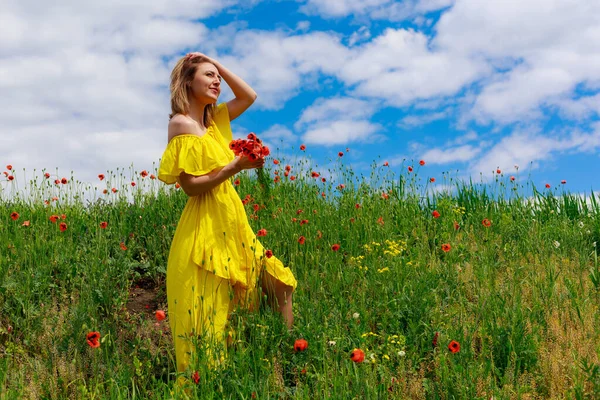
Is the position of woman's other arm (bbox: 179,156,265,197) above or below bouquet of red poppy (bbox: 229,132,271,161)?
below

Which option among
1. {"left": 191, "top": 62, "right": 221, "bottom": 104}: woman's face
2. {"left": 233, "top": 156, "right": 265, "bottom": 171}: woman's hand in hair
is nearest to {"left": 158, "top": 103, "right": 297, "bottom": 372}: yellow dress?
{"left": 233, "top": 156, "right": 265, "bottom": 171}: woman's hand in hair

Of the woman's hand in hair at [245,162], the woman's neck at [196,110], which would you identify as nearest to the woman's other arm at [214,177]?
the woman's hand in hair at [245,162]

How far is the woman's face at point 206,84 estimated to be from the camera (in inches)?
158

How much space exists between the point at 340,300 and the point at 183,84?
1922 millimetres

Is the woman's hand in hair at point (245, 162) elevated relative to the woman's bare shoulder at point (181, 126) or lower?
lower

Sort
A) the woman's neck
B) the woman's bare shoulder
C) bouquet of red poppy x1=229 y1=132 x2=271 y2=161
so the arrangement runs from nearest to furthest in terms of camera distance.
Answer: bouquet of red poppy x1=229 y1=132 x2=271 y2=161, the woman's bare shoulder, the woman's neck

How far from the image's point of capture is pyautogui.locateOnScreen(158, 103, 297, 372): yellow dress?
3.76m

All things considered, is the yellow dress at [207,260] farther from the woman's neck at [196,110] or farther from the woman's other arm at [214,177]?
the woman's neck at [196,110]

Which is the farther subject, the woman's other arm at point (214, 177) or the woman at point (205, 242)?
the woman at point (205, 242)

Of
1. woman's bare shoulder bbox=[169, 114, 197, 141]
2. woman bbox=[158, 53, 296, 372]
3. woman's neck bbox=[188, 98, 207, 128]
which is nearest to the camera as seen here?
woman bbox=[158, 53, 296, 372]

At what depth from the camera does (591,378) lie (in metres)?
3.41

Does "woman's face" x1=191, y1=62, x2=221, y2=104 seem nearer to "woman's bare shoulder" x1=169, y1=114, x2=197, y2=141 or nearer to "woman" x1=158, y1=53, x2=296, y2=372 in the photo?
"woman" x1=158, y1=53, x2=296, y2=372

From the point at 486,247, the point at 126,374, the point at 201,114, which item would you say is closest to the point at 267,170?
the point at 486,247

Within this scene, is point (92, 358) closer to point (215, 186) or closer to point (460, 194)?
point (215, 186)
